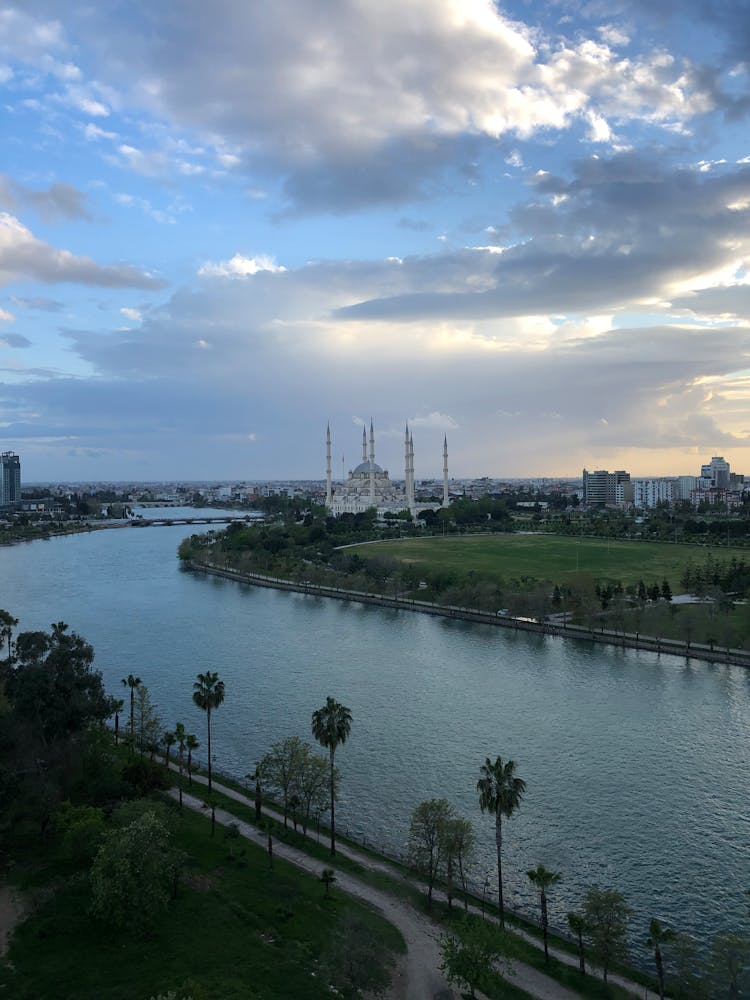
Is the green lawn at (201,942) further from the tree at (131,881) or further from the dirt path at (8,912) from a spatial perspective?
the tree at (131,881)

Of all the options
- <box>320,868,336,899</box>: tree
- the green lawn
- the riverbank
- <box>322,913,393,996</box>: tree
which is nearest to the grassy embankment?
the riverbank

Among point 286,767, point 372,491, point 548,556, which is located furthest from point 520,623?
point 372,491

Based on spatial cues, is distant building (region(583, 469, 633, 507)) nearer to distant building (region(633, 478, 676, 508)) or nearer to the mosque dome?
distant building (region(633, 478, 676, 508))

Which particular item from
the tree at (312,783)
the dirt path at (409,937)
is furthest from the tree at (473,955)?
the tree at (312,783)

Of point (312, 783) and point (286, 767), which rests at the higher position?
point (286, 767)

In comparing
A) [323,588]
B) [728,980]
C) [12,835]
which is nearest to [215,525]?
[323,588]

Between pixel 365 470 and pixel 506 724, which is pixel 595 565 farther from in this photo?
pixel 365 470

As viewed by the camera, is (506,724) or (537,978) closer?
(537,978)

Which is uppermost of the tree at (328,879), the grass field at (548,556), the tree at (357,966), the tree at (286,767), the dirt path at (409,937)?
the grass field at (548,556)
